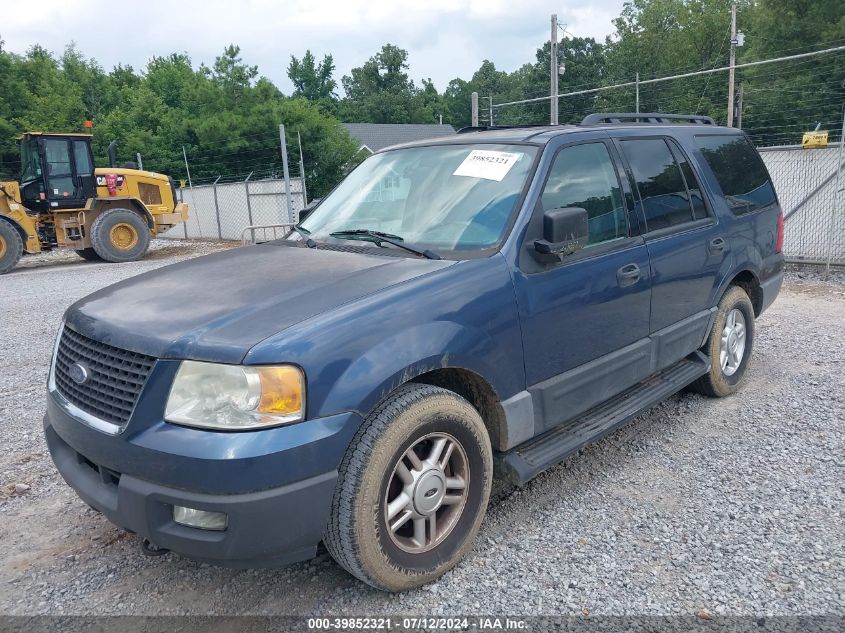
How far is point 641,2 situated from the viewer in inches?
2462

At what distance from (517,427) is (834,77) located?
34.1 meters

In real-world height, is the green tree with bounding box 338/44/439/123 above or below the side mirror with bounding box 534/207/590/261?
above

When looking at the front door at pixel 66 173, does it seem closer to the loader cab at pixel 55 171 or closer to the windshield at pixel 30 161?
the loader cab at pixel 55 171

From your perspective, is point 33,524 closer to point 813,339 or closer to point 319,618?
point 319,618

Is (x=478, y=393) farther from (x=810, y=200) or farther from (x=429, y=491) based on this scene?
(x=810, y=200)

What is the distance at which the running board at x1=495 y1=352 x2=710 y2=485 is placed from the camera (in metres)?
3.11

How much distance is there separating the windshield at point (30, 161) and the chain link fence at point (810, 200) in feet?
49.1

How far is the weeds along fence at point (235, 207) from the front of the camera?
18109mm

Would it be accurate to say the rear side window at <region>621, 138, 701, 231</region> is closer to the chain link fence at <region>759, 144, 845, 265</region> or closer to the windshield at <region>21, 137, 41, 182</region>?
the chain link fence at <region>759, 144, 845, 265</region>

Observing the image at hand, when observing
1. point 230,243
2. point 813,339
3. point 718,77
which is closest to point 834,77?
point 718,77

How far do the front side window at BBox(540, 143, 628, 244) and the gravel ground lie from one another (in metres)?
1.41

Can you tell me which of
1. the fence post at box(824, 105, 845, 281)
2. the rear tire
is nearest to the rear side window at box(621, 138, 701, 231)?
the rear tire

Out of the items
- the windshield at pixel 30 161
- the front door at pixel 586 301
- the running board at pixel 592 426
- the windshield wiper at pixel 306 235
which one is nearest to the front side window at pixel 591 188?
the front door at pixel 586 301

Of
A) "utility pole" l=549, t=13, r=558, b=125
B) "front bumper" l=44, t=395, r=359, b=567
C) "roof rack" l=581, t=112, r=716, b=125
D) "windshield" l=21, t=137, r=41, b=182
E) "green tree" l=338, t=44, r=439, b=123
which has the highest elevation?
"green tree" l=338, t=44, r=439, b=123
